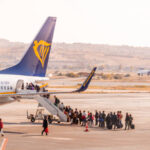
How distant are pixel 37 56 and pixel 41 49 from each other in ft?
2.80

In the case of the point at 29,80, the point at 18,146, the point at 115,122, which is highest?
the point at 29,80

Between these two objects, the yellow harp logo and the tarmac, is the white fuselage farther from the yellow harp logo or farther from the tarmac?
the tarmac

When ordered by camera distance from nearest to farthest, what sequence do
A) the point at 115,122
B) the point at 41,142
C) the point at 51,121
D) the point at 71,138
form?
1. the point at 41,142
2. the point at 71,138
3. the point at 115,122
4. the point at 51,121

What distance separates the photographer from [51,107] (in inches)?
2042

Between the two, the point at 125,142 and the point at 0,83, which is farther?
the point at 0,83

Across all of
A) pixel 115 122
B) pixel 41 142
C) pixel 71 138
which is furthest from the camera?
pixel 115 122

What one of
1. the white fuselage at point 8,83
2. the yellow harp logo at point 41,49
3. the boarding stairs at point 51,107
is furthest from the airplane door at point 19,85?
the boarding stairs at point 51,107

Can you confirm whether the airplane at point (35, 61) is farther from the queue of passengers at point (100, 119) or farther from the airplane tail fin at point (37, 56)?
the queue of passengers at point (100, 119)

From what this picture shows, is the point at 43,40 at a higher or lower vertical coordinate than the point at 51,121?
higher

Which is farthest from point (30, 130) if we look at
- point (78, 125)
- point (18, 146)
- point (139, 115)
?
point (139, 115)

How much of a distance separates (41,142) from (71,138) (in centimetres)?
376

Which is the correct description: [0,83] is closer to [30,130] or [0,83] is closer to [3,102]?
[3,102]

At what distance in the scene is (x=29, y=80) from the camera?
4834 cm

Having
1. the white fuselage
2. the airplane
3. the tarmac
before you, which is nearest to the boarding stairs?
the tarmac
